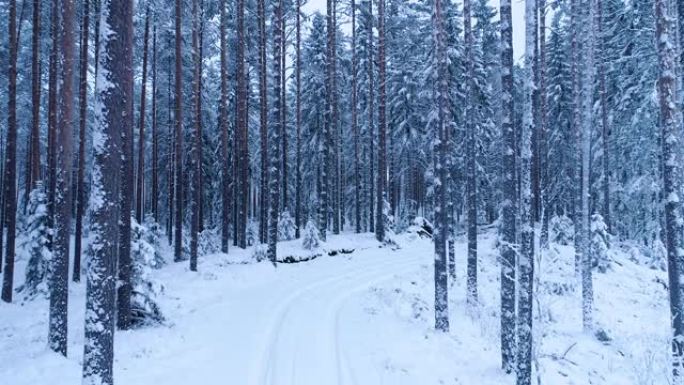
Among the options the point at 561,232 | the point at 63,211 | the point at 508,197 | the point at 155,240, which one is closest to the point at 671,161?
the point at 508,197

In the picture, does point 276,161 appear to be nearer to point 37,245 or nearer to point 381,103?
point 381,103

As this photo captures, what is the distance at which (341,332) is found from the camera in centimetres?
1113

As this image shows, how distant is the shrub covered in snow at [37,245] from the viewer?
16.8 m

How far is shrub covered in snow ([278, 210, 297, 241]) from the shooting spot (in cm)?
2744

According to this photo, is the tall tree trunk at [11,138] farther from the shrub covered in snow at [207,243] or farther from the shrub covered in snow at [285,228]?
the shrub covered in snow at [285,228]

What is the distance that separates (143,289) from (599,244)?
2062 centimetres

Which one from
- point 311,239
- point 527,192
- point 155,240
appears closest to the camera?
point 527,192

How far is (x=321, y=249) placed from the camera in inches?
890

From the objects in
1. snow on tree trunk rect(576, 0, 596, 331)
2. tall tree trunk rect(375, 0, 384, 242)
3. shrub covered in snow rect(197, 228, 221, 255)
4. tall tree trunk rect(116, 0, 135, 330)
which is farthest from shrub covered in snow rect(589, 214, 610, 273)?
tall tree trunk rect(116, 0, 135, 330)

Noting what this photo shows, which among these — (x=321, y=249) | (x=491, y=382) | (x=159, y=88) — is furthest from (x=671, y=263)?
(x=159, y=88)

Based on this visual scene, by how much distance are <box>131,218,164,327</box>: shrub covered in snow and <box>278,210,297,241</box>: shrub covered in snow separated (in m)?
15.1

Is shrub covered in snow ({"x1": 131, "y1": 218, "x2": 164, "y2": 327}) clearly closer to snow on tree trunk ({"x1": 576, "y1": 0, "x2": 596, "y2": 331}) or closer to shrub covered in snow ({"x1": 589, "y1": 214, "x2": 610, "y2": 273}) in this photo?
snow on tree trunk ({"x1": 576, "y1": 0, "x2": 596, "y2": 331})

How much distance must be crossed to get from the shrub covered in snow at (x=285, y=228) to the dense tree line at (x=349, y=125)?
1.54 m

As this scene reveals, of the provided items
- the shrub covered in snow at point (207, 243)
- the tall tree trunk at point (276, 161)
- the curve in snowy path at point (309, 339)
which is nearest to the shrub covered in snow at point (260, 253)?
the tall tree trunk at point (276, 161)
